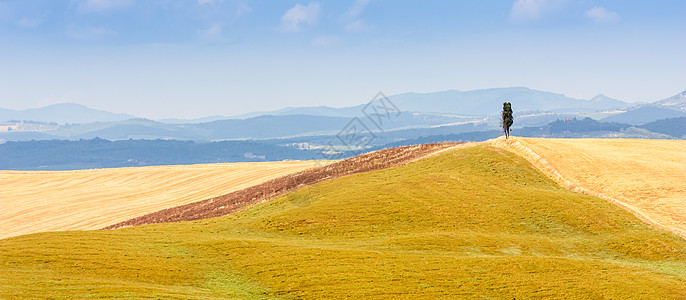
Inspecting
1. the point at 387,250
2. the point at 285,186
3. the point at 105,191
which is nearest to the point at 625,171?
the point at 387,250

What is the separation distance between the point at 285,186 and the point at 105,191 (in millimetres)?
50342

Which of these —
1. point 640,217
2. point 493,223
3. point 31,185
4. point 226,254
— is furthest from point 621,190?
point 31,185

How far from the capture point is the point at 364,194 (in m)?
57.7

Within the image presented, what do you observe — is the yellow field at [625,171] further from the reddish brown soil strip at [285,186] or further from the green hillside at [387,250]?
the reddish brown soil strip at [285,186]

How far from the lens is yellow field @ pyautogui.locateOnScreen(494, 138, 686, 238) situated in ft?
182

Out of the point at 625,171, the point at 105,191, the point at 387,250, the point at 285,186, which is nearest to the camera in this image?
the point at 387,250

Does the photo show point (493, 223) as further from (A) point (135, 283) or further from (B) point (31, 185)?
(B) point (31, 185)

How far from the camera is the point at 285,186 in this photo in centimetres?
7369

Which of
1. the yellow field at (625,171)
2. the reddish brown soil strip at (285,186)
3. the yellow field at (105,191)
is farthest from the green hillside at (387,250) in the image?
the yellow field at (105,191)

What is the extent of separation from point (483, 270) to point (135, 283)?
919 inches

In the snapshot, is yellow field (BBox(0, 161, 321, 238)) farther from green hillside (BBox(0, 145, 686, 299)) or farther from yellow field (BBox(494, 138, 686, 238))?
yellow field (BBox(494, 138, 686, 238))

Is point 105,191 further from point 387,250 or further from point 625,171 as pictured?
point 625,171

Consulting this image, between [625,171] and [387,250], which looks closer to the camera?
[387,250]

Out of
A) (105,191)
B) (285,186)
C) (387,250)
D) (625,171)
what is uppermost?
(285,186)
